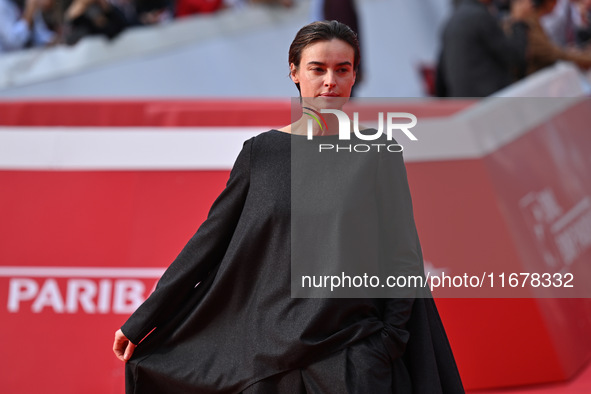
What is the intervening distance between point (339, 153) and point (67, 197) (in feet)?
6.16

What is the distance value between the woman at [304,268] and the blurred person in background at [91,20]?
4.95 m

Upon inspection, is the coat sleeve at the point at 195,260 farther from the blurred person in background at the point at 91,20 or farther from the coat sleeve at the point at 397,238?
the blurred person in background at the point at 91,20

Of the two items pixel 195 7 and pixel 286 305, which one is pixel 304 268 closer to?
pixel 286 305

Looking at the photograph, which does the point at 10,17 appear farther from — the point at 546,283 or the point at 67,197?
the point at 546,283

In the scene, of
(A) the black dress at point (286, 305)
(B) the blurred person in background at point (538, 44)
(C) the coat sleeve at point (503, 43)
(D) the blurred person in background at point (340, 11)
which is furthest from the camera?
(D) the blurred person in background at point (340, 11)

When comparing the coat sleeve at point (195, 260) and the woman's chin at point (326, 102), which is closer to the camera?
the woman's chin at point (326, 102)

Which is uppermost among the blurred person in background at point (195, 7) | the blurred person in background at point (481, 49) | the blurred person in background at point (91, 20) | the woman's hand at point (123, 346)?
the blurred person in background at point (195, 7)

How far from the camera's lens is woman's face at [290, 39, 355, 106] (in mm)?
2033

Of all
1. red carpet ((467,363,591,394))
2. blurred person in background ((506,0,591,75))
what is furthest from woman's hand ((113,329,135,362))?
blurred person in background ((506,0,591,75))

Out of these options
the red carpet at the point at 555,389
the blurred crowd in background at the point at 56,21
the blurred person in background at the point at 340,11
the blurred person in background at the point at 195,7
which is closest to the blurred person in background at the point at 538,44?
the blurred person in background at the point at 340,11

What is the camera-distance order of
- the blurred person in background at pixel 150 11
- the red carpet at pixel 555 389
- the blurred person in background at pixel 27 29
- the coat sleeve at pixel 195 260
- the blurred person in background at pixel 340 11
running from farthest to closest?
1. the blurred person in background at pixel 150 11
2. the blurred person in background at pixel 27 29
3. the blurred person in background at pixel 340 11
4. the red carpet at pixel 555 389
5. the coat sleeve at pixel 195 260

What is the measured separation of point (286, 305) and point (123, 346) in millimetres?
506

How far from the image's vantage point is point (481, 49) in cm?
559

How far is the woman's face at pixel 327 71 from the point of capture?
203 centimetres
